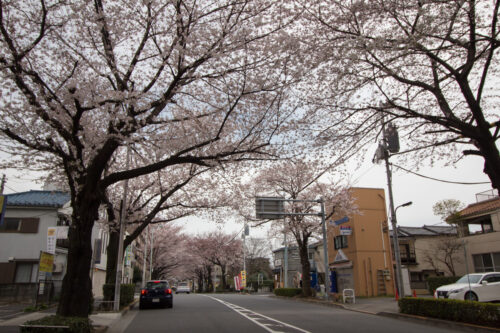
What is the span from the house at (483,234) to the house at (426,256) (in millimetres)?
1087

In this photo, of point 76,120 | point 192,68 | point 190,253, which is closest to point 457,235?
point 192,68

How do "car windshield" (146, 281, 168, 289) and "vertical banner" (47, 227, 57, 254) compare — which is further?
"vertical banner" (47, 227, 57, 254)

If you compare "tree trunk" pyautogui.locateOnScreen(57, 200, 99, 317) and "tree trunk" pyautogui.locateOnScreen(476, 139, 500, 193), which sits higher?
"tree trunk" pyautogui.locateOnScreen(476, 139, 500, 193)

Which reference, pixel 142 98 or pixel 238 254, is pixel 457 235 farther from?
pixel 238 254

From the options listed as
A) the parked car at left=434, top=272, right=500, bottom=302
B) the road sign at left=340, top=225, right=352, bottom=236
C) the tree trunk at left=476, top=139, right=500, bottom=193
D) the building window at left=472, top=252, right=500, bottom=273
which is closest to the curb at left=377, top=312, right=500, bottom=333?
the parked car at left=434, top=272, right=500, bottom=302

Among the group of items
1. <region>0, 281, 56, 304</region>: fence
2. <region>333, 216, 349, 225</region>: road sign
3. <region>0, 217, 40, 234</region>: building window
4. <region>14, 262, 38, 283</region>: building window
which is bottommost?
<region>0, 281, 56, 304</region>: fence

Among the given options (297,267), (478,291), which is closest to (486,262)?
(478,291)

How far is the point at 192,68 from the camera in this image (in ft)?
30.3

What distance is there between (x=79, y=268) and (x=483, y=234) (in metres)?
27.1

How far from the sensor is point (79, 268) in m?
9.12

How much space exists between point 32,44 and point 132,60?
7.42 feet

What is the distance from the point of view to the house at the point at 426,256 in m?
28.3

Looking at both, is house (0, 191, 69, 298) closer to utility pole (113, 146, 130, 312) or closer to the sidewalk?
utility pole (113, 146, 130, 312)

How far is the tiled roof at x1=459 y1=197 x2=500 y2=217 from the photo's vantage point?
1027 inches
